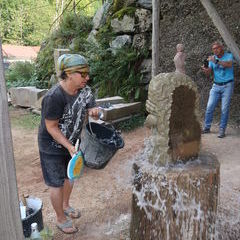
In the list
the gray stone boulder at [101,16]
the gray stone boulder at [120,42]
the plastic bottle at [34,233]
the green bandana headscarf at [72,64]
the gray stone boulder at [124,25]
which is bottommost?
the plastic bottle at [34,233]

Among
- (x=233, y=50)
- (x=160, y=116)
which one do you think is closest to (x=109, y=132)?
(x=160, y=116)

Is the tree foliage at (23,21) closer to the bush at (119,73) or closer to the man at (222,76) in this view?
the bush at (119,73)

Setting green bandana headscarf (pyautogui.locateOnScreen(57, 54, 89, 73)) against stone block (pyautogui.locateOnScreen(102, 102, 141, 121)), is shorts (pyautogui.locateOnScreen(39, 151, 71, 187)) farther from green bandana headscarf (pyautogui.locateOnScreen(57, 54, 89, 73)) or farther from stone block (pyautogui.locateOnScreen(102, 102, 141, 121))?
stone block (pyautogui.locateOnScreen(102, 102, 141, 121))

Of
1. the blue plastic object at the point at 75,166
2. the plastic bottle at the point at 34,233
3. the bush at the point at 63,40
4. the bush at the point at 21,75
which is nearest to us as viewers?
the blue plastic object at the point at 75,166

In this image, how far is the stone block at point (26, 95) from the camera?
29.1ft

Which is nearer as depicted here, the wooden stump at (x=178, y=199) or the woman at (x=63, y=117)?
the wooden stump at (x=178, y=199)

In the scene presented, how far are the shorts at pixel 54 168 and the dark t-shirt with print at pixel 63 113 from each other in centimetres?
5

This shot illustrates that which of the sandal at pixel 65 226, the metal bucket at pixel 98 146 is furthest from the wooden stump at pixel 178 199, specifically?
the sandal at pixel 65 226

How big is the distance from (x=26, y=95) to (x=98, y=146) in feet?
22.8

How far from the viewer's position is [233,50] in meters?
4.59

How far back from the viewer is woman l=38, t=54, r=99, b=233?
102 inches

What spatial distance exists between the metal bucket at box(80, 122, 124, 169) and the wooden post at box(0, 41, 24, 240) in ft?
5.00

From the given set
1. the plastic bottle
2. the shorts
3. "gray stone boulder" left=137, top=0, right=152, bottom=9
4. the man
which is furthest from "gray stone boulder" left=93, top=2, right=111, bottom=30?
the plastic bottle

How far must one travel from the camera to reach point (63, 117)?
8.79 feet
